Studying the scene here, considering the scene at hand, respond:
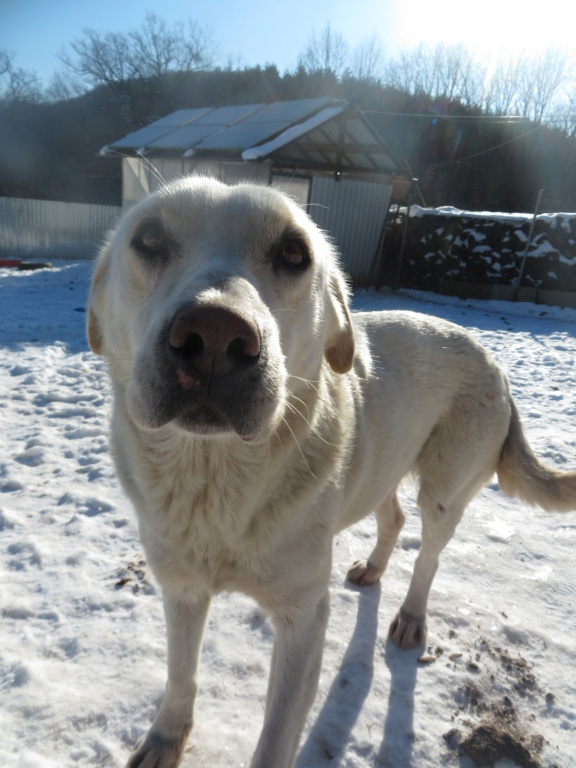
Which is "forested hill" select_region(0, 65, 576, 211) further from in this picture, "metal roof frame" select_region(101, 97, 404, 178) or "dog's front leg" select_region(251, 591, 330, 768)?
"dog's front leg" select_region(251, 591, 330, 768)

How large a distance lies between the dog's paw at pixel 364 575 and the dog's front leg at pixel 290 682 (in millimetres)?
1010

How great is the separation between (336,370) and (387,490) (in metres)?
0.70

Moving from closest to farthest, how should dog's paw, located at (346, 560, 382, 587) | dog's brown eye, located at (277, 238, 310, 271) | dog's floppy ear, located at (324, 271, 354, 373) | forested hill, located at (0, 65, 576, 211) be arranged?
dog's brown eye, located at (277, 238, 310, 271)
dog's floppy ear, located at (324, 271, 354, 373)
dog's paw, located at (346, 560, 382, 587)
forested hill, located at (0, 65, 576, 211)

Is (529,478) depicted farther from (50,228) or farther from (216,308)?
(50,228)

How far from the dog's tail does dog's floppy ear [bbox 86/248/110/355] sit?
81.1 inches

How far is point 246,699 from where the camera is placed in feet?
6.74

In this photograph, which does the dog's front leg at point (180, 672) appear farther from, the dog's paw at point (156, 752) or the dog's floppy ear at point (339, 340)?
the dog's floppy ear at point (339, 340)

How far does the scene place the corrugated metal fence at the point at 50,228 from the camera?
1416 centimetres

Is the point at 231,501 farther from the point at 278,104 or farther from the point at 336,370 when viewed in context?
the point at 278,104

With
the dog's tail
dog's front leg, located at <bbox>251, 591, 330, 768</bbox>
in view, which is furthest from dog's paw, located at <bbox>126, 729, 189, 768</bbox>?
the dog's tail

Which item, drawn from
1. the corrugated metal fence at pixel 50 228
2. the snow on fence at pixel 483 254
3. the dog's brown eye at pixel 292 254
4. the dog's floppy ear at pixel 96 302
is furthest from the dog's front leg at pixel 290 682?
the corrugated metal fence at pixel 50 228

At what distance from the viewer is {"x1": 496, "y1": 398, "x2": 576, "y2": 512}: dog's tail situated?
96.6 inches

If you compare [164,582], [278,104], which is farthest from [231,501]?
[278,104]

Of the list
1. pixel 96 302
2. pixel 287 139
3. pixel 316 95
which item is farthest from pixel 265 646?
pixel 316 95
